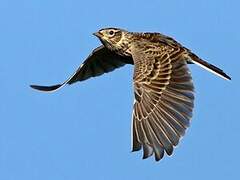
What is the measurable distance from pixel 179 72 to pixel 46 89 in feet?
10.5

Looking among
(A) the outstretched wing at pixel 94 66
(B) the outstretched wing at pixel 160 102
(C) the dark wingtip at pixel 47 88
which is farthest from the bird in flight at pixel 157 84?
(C) the dark wingtip at pixel 47 88

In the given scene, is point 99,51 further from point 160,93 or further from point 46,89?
point 160,93

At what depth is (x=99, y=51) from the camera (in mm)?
14352

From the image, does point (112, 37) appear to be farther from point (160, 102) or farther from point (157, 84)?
point (160, 102)

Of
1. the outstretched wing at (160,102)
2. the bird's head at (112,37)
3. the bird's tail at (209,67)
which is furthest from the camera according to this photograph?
the bird's head at (112,37)

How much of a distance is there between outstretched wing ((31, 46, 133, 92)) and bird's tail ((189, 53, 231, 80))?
1.81m

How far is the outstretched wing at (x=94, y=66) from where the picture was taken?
14.4 meters

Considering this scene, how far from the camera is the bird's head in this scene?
13.5m

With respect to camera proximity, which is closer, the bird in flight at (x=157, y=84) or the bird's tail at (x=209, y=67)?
the bird in flight at (x=157, y=84)

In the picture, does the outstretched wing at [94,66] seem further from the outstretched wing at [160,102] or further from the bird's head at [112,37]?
the outstretched wing at [160,102]

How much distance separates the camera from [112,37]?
13.5 metres

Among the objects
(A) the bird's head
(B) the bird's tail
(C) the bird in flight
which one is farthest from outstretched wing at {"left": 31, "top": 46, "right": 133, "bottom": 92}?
(B) the bird's tail

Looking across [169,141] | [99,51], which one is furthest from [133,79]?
[99,51]

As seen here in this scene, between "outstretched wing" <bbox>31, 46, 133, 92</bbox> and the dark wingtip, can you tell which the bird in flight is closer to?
"outstretched wing" <bbox>31, 46, 133, 92</bbox>
